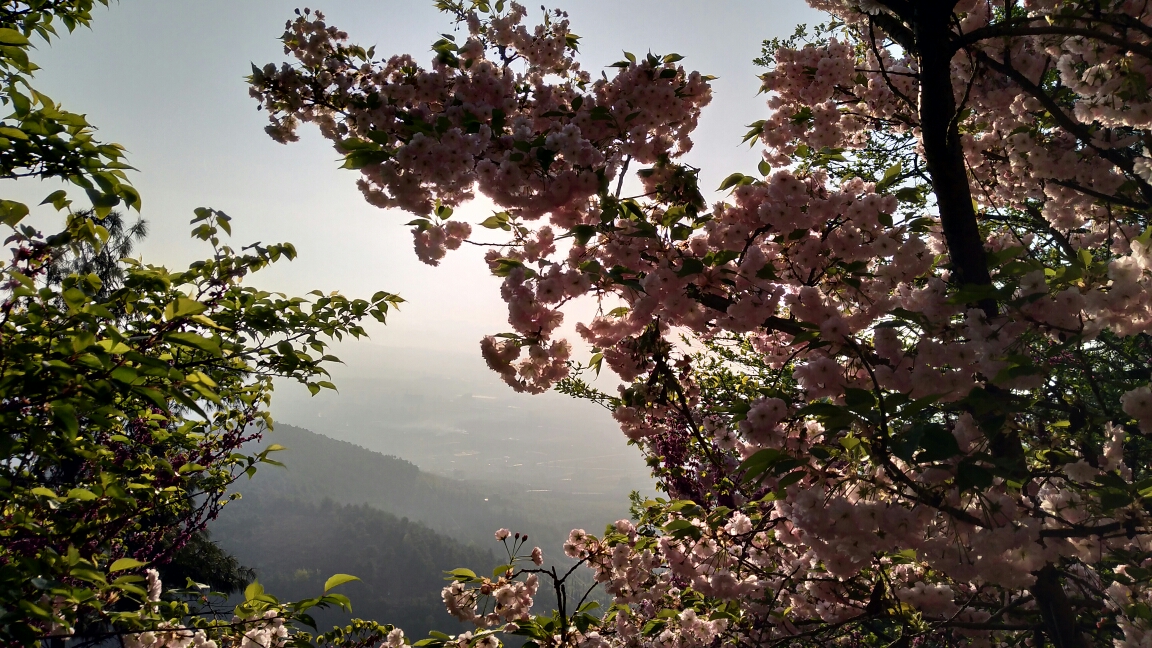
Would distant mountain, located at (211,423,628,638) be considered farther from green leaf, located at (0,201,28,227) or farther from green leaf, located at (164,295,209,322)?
green leaf, located at (164,295,209,322)

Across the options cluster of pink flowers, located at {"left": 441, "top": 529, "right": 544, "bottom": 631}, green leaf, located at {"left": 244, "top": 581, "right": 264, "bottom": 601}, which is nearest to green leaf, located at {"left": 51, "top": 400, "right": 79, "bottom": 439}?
green leaf, located at {"left": 244, "top": 581, "right": 264, "bottom": 601}

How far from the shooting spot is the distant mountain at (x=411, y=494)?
95.2 meters

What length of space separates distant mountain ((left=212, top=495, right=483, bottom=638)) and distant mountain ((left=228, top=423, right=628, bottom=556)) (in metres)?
7.63

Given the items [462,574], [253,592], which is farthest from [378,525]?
[253,592]

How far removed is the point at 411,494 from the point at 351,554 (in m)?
41.6

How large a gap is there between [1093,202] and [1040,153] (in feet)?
2.58

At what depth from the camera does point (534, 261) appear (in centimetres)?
351

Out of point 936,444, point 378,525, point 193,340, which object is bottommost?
point 378,525

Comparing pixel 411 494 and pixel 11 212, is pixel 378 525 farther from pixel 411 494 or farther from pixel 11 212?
pixel 11 212

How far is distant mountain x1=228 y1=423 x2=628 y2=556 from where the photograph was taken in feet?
312

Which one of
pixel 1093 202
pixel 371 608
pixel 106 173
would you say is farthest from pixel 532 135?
pixel 371 608

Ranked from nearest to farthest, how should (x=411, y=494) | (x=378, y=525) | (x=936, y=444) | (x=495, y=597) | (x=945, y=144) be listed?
(x=936, y=444), (x=945, y=144), (x=495, y=597), (x=378, y=525), (x=411, y=494)

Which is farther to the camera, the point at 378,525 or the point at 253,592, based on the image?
the point at 378,525

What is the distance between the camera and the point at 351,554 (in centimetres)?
6725
